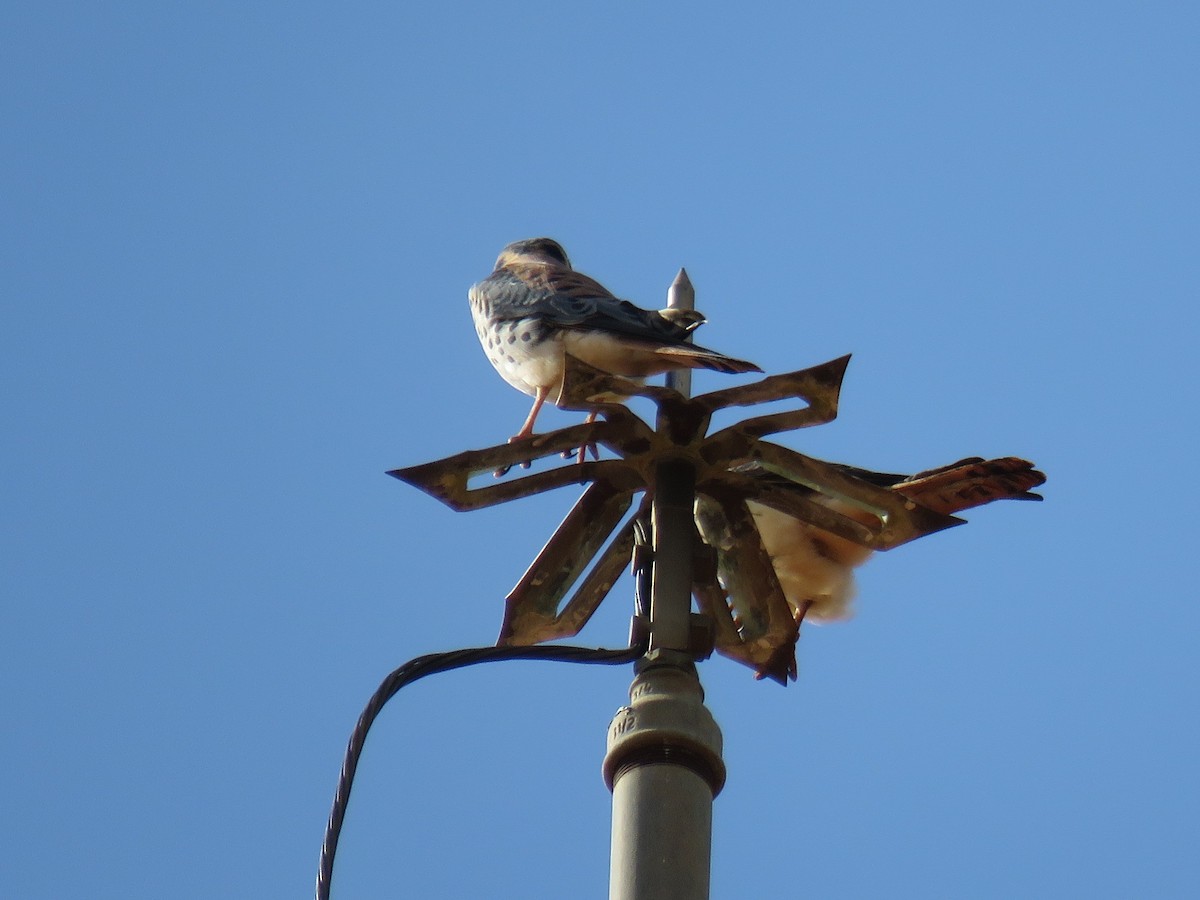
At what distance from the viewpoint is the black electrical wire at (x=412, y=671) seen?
2594 mm

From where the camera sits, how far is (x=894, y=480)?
143 inches

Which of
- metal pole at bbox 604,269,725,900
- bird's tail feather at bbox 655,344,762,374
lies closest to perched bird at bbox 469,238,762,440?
bird's tail feather at bbox 655,344,762,374

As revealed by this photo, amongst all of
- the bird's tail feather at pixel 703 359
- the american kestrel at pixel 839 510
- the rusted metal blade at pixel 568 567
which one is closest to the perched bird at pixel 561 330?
the bird's tail feather at pixel 703 359

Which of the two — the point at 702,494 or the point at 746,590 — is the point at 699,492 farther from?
the point at 746,590

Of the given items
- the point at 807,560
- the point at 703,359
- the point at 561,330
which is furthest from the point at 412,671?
the point at 561,330

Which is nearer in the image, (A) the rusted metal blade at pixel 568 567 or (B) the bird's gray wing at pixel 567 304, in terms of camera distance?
(A) the rusted metal blade at pixel 568 567

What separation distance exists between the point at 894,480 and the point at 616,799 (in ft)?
4.25

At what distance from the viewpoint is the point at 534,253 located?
6.13 meters

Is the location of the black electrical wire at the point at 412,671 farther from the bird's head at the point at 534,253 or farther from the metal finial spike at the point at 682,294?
the bird's head at the point at 534,253

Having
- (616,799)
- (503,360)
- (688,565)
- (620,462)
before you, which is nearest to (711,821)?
(616,799)

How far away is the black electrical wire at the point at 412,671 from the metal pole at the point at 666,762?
0.28ft

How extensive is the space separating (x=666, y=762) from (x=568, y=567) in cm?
62

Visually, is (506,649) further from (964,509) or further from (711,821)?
(964,509)

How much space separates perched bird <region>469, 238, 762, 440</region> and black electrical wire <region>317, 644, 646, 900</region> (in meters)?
1.03
